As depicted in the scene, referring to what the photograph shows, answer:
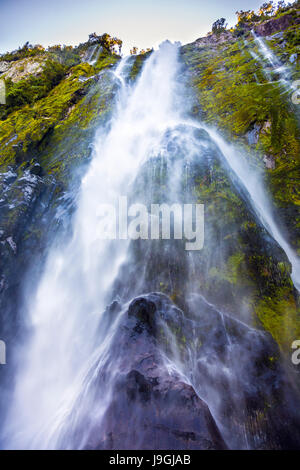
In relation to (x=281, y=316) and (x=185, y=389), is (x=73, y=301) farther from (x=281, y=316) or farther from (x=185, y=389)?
(x=281, y=316)

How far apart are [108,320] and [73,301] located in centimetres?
163

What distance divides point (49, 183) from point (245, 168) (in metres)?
7.07

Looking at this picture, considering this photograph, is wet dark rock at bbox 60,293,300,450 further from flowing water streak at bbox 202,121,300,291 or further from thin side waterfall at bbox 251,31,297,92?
thin side waterfall at bbox 251,31,297,92

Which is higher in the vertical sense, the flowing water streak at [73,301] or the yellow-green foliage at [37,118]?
the yellow-green foliage at [37,118]

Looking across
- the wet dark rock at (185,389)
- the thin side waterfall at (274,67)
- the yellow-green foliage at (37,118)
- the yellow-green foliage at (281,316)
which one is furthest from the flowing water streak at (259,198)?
the yellow-green foliage at (37,118)

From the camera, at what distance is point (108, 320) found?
16.3ft

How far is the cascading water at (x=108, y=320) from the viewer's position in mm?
3641

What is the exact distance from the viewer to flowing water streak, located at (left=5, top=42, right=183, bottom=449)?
453 cm

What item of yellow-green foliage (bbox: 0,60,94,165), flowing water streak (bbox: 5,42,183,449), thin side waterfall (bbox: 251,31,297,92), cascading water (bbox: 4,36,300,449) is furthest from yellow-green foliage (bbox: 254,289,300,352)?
yellow-green foliage (bbox: 0,60,94,165)

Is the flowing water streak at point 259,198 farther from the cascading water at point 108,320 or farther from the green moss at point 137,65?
the green moss at point 137,65

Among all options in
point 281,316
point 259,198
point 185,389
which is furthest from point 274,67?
point 185,389

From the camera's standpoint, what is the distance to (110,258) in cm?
645

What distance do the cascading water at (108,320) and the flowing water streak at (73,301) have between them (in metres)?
0.03

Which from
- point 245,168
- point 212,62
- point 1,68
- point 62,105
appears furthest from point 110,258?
point 1,68
